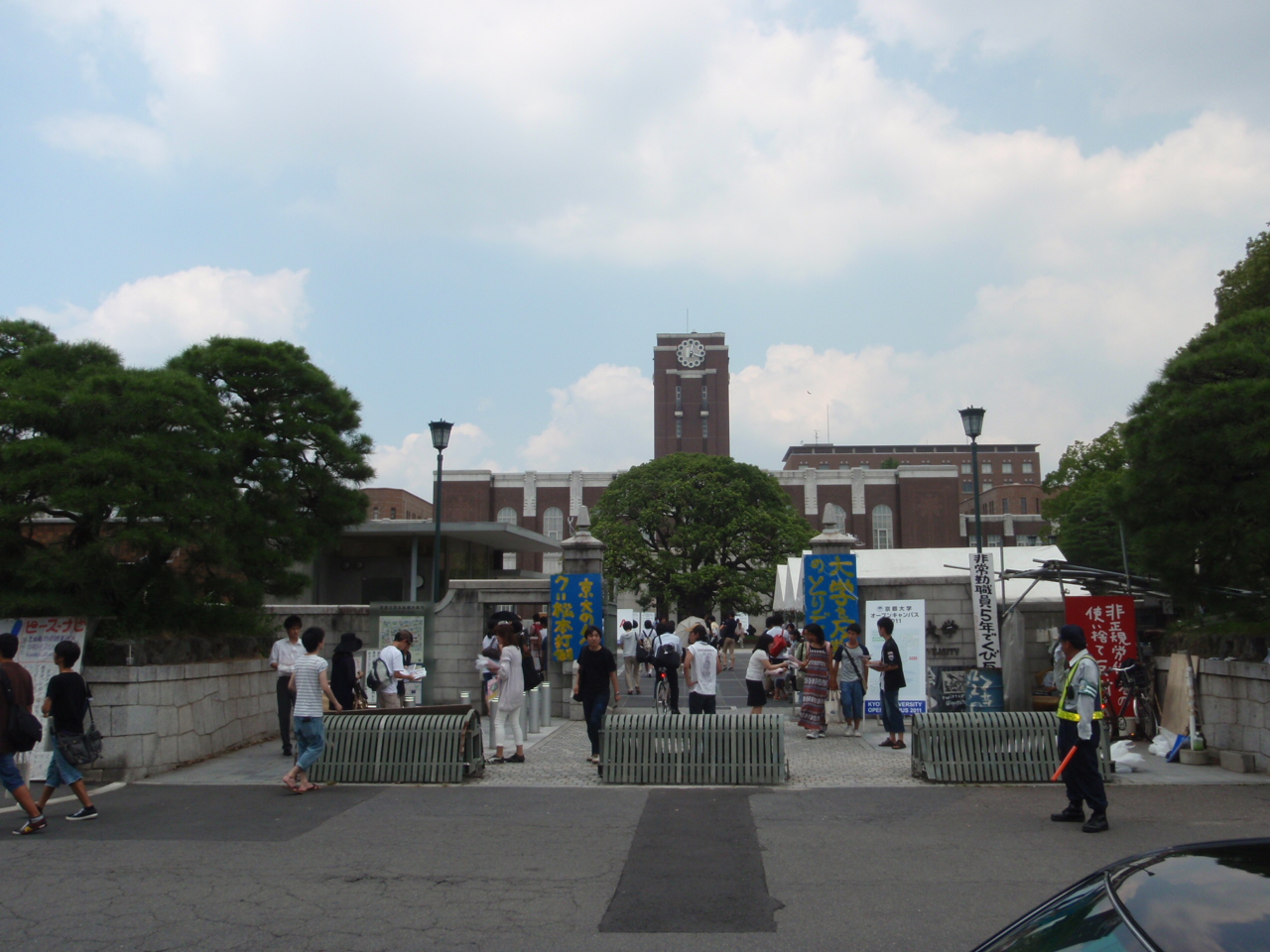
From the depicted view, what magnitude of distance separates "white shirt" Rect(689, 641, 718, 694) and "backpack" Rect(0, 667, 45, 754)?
24.0 feet

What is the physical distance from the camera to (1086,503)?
42.2 metres

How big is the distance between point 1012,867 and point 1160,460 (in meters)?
6.52

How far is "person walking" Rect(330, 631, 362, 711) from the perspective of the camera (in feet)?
39.4

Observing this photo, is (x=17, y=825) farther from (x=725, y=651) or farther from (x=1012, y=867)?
(x=725, y=651)

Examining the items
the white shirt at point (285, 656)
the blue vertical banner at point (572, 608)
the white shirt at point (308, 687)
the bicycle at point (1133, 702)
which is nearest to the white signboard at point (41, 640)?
the white shirt at point (285, 656)

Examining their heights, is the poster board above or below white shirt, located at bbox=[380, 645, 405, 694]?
above

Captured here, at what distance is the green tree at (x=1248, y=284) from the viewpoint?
23.9 metres

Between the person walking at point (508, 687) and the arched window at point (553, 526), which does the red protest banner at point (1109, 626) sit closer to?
the person walking at point (508, 687)

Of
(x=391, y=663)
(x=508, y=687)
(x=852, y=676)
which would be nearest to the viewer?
(x=508, y=687)

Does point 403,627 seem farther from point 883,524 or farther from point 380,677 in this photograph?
point 883,524

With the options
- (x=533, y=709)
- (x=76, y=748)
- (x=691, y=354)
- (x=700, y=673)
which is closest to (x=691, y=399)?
(x=691, y=354)

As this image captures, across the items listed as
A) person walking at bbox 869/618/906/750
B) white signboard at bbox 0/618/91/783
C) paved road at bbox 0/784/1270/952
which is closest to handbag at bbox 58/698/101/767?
paved road at bbox 0/784/1270/952

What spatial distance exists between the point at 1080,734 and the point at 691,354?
84.3 metres

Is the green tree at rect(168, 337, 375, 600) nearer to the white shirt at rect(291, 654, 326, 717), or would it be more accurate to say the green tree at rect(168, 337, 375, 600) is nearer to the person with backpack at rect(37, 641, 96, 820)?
the white shirt at rect(291, 654, 326, 717)
